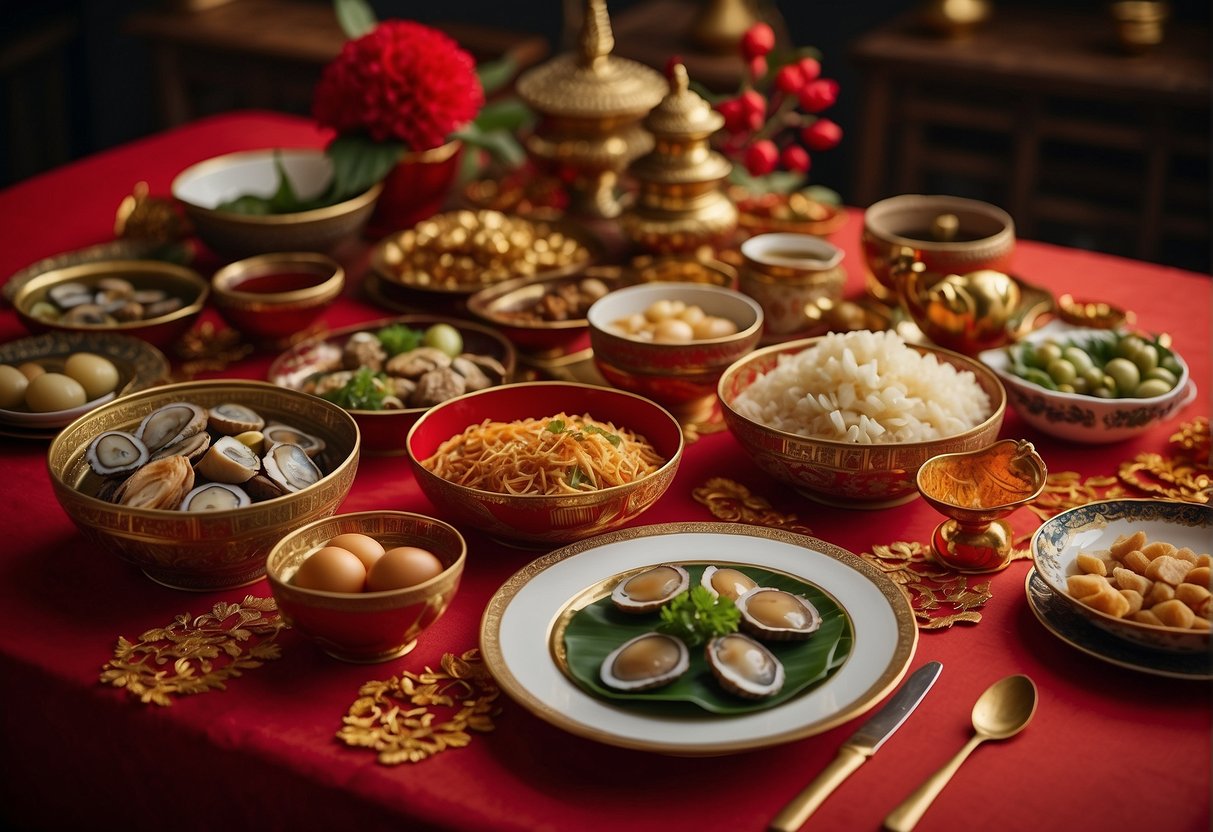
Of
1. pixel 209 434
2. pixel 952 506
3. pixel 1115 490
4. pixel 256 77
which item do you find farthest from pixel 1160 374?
pixel 256 77

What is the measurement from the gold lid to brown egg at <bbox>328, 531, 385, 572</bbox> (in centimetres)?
121

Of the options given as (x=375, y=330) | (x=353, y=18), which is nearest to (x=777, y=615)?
(x=375, y=330)

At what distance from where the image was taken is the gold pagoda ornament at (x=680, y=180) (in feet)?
6.58

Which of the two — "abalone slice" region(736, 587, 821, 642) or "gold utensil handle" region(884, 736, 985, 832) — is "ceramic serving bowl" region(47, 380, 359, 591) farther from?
"gold utensil handle" region(884, 736, 985, 832)

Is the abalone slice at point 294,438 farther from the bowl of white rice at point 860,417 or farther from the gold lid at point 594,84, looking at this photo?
the gold lid at point 594,84

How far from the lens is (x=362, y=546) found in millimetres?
1201

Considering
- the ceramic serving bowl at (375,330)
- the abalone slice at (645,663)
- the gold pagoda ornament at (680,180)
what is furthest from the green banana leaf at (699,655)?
the gold pagoda ornament at (680,180)

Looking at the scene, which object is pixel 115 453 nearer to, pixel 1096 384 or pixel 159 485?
pixel 159 485

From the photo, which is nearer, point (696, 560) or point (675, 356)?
point (696, 560)

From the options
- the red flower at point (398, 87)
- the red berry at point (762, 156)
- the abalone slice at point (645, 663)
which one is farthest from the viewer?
the red berry at point (762, 156)

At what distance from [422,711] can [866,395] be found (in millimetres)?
647

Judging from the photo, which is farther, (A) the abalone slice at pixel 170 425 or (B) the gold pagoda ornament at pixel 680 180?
(B) the gold pagoda ornament at pixel 680 180

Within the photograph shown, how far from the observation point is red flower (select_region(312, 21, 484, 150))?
2.06 meters

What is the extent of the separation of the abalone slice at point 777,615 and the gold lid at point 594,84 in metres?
1.27
